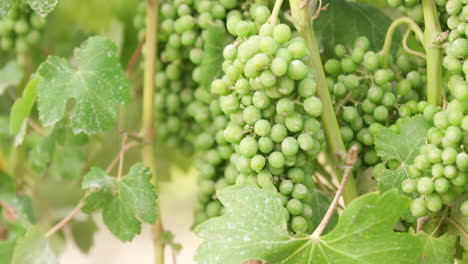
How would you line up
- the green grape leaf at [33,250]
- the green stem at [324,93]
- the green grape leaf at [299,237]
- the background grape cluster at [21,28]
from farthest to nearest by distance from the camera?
the background grape cluster at [21,28] → the green grape leaf at [33,250] → the green stem at [324,93] → the green grape leaf at [299,237]

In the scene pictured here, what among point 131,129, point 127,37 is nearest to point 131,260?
point 131,129

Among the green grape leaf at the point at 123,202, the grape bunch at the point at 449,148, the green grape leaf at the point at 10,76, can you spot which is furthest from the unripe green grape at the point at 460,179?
the green grape leaf at the point at 10,76

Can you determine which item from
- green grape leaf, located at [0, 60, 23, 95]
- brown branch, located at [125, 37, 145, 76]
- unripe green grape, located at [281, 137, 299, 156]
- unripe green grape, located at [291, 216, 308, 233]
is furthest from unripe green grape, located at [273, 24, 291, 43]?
green grape leaf, located at [0, 60, 23, 95]

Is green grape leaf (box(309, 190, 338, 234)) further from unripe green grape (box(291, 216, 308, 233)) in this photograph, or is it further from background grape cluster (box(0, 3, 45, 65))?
background grape cluster (box(0, 3, 45, 65))

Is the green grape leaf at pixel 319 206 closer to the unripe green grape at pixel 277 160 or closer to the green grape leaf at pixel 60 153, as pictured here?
the unripe green grape at pixel 277 160

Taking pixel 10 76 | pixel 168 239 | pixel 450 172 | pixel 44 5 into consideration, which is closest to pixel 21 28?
pixel 10 76

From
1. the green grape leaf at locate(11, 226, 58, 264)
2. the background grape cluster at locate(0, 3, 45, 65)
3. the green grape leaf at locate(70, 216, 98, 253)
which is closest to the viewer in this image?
the green grape leaf at locate(11, 226, 58, 264)
